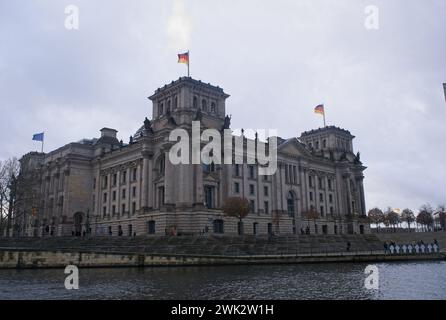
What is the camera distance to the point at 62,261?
4075 centimetres

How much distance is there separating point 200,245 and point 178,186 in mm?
20886

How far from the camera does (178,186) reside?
233 ft

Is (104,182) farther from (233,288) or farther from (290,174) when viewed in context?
(233,288)

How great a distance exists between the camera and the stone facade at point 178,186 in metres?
71.8

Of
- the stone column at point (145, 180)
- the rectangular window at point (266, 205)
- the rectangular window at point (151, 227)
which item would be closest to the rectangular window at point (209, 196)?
the rectangular window at point (151, 227)

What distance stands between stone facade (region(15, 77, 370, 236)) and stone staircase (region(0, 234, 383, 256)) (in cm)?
1088

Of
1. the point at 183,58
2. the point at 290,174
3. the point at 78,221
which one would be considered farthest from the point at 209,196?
the point at 78,221

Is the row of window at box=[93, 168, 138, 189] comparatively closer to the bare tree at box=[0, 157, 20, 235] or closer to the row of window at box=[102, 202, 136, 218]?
the row of window at box=[102, 202, 136, 218]

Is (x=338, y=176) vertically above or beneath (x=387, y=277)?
above

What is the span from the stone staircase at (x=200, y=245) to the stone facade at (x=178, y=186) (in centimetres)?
1088

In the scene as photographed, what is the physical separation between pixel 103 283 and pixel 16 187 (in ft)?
176

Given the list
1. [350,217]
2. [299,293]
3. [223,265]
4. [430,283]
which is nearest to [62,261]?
[223,265]

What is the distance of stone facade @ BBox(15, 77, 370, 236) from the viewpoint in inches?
2825
